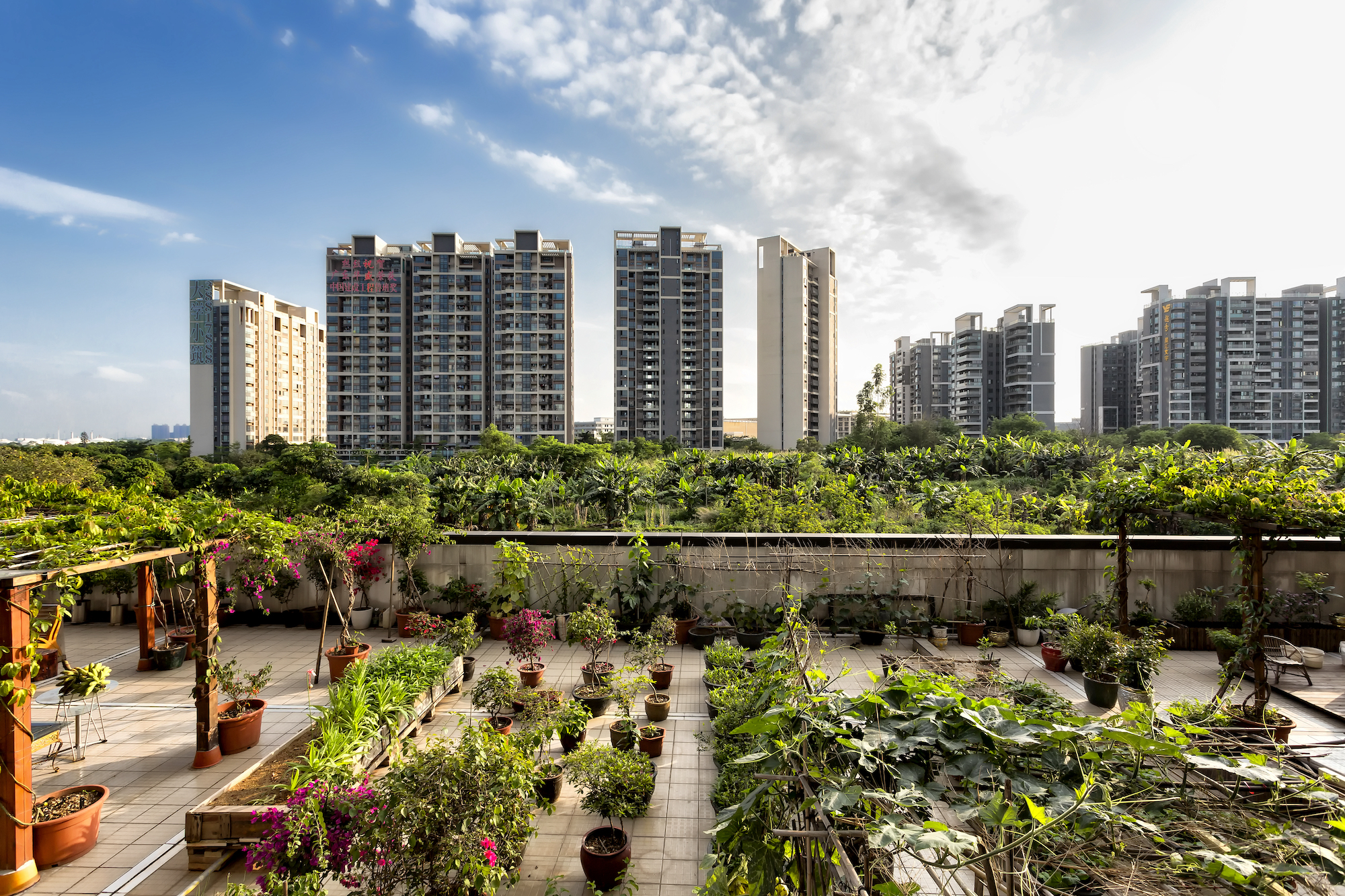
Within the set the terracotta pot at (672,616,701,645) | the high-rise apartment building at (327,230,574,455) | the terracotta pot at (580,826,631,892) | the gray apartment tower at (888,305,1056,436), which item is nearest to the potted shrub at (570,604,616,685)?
the terracotta pot at (672,616,701,645)

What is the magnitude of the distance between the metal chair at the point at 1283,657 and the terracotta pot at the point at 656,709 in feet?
24.9

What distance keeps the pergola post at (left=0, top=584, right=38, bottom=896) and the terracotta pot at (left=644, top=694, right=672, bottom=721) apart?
16.8ft

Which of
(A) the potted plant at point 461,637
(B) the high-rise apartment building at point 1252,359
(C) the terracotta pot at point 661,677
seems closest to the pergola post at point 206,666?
(A) the potted plant at point 461,637

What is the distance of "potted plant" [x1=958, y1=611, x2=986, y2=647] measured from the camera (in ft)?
29.1

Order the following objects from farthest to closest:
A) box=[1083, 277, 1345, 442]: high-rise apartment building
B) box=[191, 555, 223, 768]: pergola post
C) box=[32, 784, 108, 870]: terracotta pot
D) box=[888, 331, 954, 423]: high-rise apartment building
A: box=[888, 331, 954, 423]: high-rise apartment building
box=[1083, 277, 1345, 442]: high-rise apartment building
box=[191, 555, 223, 768]: pergola post
box=[32, 784, 108, 870]: terracotta pot

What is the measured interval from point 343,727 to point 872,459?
19919mm

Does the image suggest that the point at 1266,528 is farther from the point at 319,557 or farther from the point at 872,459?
the point at 872,459

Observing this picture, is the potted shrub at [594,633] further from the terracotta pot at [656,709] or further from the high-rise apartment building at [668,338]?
the high-rise apartment building at [668,338]

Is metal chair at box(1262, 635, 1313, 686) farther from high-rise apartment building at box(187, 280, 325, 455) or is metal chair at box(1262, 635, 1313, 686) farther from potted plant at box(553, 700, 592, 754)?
high-rise apartment building at box(187, 280, 325, 455)

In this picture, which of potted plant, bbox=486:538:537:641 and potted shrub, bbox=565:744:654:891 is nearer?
potted shrub, bbox=565:744:654:891

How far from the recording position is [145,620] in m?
8.14

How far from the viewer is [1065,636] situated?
Answer: 7.90 meters

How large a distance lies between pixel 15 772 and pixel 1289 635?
14.7m

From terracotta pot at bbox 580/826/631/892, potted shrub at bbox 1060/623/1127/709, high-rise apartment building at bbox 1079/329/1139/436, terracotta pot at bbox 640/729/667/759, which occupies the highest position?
high-rise apartment building at bbox 1079/329/1139/436
